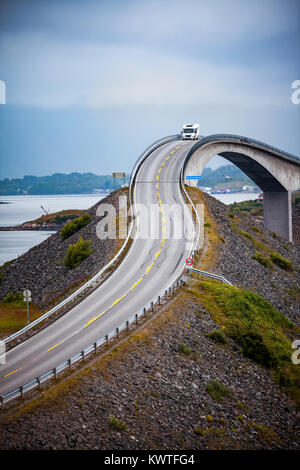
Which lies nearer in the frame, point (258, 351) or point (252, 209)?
point (258, 351)

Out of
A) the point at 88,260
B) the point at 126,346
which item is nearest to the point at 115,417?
the point at 126,346

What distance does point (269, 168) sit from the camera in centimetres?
8112

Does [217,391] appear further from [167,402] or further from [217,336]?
[217,336]

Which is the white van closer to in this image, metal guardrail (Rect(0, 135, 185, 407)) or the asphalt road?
the asphalt road

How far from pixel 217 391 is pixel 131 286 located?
1111 centimetres

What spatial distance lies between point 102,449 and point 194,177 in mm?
47076

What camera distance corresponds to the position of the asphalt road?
22738 millimetres

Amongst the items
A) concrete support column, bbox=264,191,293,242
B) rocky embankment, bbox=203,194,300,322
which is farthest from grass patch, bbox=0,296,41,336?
concrete support column, bbox=264,191,293,242

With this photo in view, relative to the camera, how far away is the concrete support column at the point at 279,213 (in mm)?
83938

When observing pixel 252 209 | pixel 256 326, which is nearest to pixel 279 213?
pixel 256 326

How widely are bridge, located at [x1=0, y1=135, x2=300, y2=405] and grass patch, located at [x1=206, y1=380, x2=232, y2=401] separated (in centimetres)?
513

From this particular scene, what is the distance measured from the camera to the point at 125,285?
33062 mm

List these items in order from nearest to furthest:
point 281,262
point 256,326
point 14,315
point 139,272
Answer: point 256,326, point 139,272, point 14,315, point 281,262
